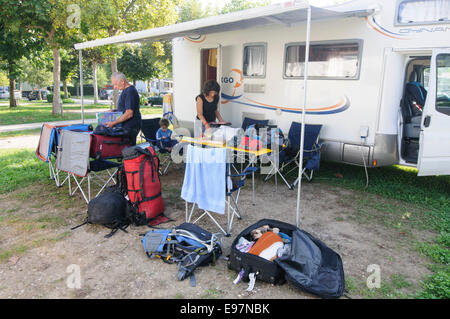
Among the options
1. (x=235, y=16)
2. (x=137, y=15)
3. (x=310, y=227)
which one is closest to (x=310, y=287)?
(x=310, y=227)

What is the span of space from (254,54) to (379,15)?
2.03 meters

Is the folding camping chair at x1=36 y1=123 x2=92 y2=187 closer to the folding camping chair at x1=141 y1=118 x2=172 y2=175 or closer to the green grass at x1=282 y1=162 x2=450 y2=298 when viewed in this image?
the folding camping chair at x1=141 y1=118 x2=172 y2=175

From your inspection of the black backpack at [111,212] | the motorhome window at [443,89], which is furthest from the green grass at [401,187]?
the black backpack at [111,212]

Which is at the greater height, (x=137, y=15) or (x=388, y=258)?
(x=137, y=15)

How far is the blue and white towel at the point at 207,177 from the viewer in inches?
133

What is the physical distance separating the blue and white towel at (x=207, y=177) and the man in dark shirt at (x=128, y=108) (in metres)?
1.63

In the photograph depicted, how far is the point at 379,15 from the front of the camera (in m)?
4.61

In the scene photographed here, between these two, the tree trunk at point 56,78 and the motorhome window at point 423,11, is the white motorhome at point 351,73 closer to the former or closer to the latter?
the motorhome window at point 423,11

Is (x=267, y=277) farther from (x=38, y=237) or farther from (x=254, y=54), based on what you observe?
(x=254, y=54)

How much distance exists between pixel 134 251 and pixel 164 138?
2.90 m

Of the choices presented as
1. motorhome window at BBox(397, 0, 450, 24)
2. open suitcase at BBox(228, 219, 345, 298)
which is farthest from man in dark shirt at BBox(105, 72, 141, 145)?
motorhome window at BBox(397, 0, 450, 24)

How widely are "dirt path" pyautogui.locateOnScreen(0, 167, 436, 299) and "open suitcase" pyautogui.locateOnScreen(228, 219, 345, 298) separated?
0.11m
